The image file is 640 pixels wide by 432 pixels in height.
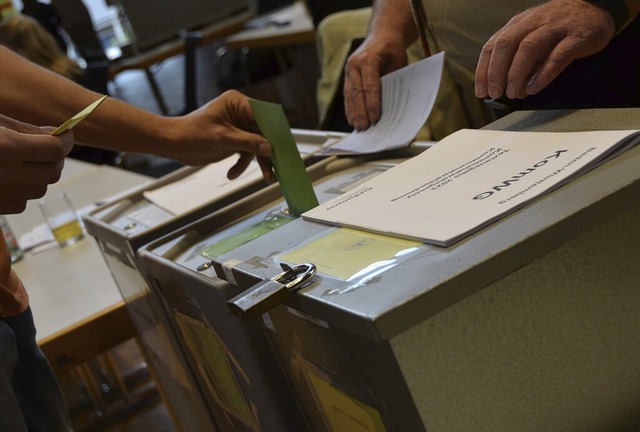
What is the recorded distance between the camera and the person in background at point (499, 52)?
103 centimetres

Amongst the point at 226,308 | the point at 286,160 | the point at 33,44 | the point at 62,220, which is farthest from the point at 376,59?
the point at 33,44

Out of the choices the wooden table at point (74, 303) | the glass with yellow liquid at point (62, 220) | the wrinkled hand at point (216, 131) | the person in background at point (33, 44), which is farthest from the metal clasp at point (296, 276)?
the person in background at point (33, 44)

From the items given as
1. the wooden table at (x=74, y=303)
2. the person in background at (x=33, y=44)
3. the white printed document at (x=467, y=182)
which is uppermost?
the person in background at (x=33, y=44)

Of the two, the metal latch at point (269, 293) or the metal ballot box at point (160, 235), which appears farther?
the metal ballot box at point (160, 235)

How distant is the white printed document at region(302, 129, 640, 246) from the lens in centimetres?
77

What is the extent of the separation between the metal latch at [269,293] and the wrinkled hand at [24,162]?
35 cm

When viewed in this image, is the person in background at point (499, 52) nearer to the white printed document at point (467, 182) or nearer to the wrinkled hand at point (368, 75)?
the wrinkled hand at point (368, 75)

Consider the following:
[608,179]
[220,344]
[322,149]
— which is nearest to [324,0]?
[322,149]

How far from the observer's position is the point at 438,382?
0.70 meters

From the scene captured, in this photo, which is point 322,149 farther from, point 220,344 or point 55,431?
point 55,431

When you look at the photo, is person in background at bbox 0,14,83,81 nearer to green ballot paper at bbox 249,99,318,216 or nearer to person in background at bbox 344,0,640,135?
person in background at bbox 344,0,640,135

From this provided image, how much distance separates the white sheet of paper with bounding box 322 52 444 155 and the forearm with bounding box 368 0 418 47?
0.78ft

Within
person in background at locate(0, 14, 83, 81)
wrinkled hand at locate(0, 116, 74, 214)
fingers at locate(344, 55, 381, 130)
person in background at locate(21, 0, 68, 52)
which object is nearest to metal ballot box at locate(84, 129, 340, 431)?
fingers at locate(344, 55, 381, 130)

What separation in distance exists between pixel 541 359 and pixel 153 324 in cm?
91
